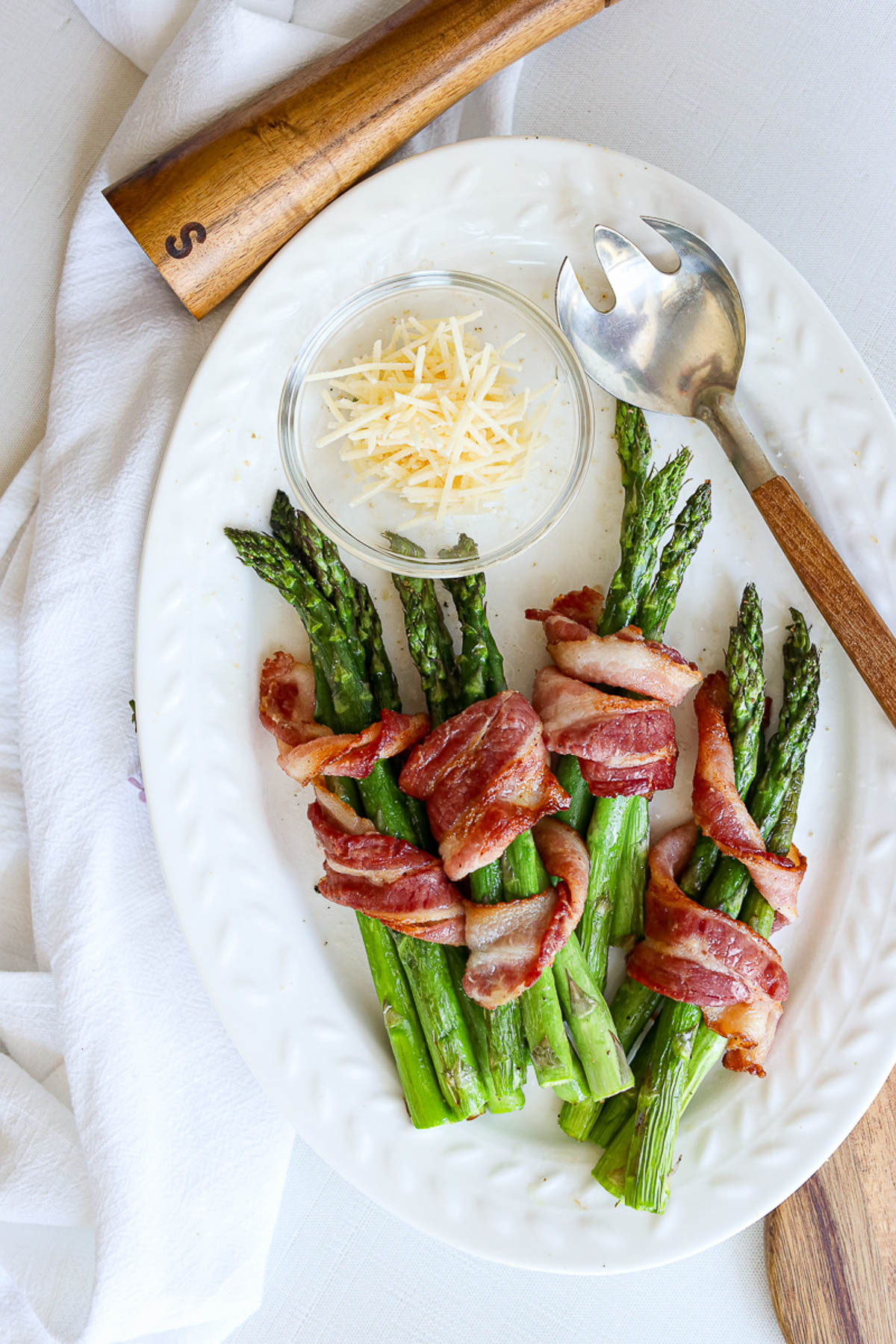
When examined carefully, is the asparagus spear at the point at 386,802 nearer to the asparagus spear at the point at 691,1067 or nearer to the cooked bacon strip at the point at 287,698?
the cooked bacon strip at the point at 287,698

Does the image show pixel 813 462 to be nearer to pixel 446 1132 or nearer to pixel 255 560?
pixel 255 560

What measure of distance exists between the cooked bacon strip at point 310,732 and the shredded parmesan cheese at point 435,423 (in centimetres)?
53

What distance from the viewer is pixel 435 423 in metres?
2.17

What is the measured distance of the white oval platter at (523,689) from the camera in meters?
2.41

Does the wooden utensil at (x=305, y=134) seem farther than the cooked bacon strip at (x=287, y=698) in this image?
No

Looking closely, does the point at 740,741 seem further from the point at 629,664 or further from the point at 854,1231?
the point at 854,1231

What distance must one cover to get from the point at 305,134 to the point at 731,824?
2096 millimetres

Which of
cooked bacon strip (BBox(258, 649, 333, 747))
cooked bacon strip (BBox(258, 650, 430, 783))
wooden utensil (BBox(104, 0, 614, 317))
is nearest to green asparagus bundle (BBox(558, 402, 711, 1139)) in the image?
cooked bacon strip (BBox(258, 650, 430, 783))

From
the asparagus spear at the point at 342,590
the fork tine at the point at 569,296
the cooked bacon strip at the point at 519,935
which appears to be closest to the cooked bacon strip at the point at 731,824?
the cooked bacon strip at the point at 519,935

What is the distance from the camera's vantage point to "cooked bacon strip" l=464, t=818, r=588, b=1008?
2178 mm

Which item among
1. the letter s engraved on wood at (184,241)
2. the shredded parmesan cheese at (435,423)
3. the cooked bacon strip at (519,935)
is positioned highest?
the letter s engraved on wood at (184,241)

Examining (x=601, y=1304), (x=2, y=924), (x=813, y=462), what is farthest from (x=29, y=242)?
(x=601, y=1304)

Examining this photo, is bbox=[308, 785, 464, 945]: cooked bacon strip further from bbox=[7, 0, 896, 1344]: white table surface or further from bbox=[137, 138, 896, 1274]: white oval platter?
bbox=[7, 0, 896, 1344]: white table surface

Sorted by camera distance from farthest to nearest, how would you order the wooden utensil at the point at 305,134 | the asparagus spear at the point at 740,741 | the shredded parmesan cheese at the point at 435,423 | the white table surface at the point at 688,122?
the white table surface at the point at 688,122 < the asparagus spear at the point at 740,741 < the wooden utensil at the point at 305,134 < the shredded parmesan cheese at the point at 435,423
